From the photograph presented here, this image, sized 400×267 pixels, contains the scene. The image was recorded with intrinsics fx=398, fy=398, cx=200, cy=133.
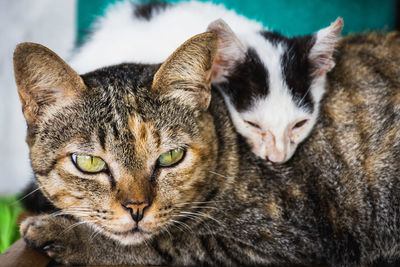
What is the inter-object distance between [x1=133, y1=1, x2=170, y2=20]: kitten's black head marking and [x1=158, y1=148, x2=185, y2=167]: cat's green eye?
0.82 metres

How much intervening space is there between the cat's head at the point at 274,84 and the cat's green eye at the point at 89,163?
0.55 m

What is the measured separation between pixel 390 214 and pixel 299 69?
0.61 metres

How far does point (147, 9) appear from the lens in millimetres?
1798

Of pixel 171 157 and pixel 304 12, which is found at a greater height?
pixel 304 12

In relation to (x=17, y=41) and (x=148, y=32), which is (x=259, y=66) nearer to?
(x=148, y=32)

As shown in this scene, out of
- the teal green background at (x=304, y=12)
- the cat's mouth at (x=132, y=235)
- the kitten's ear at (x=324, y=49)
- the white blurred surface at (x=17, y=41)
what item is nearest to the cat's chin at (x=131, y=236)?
the cat's mouth at (x=132, y=235)

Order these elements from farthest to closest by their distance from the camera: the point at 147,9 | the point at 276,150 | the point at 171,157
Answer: the point at 147,9, the point at 276,150, the point at 171,157

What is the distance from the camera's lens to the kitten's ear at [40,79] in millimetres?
1042

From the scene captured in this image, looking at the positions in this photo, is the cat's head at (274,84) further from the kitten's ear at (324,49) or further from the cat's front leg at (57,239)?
the cat's front leg at (57,239)

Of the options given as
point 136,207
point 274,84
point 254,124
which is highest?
point 274,84

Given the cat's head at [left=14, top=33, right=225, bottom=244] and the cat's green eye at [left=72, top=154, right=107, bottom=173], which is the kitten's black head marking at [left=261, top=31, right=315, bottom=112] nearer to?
the cat's head at [left=14, top=33, right=225, bottom=244]

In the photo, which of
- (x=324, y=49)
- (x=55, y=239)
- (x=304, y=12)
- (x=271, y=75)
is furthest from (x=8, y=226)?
(x=304, y=12)

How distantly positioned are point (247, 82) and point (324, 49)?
0.30 meters

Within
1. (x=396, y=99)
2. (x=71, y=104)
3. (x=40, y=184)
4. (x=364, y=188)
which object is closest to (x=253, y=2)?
(x=396, y=99)
